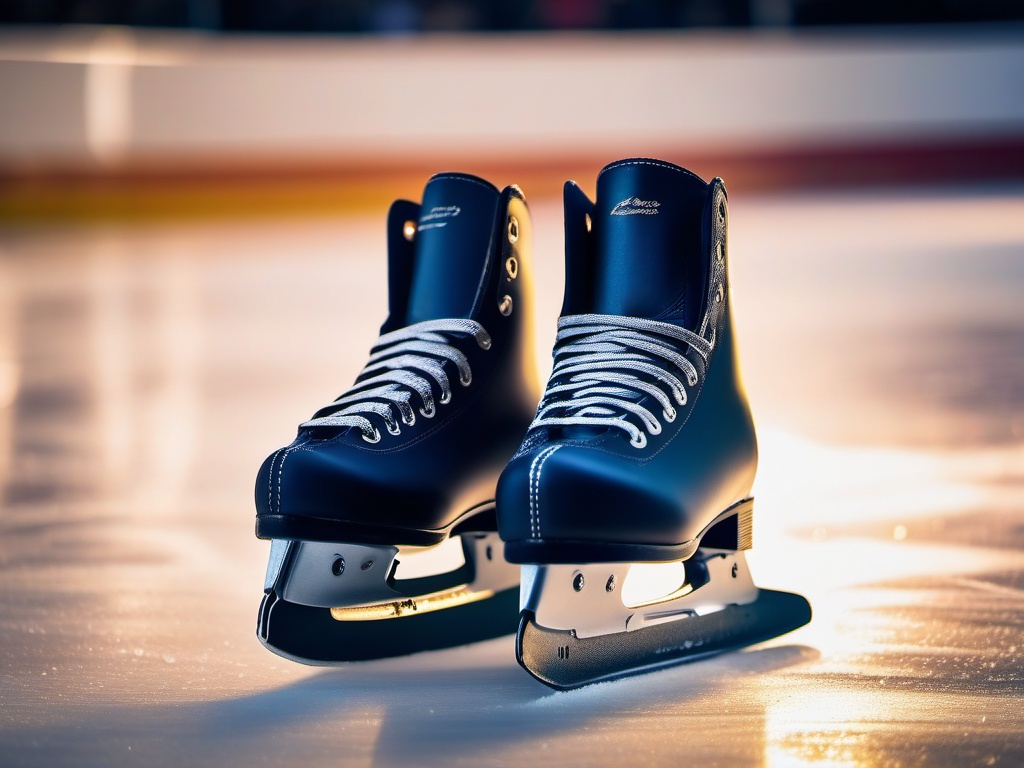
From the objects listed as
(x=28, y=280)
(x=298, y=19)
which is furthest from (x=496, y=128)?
(x=28, y=280)

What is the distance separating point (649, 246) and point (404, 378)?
7.1 inches

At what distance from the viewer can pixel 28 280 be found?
370cm

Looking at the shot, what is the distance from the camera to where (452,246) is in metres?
0.90

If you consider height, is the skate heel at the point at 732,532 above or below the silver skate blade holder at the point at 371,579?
above

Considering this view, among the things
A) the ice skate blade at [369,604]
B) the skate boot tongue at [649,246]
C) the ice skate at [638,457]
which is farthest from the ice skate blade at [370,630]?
the skate boot tongue at [649,246]

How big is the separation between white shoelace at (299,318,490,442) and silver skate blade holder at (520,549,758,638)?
0.15 m

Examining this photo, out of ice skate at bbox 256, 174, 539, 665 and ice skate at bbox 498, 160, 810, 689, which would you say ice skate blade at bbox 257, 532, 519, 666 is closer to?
ice skate at bbox 256, 174, 539, 665

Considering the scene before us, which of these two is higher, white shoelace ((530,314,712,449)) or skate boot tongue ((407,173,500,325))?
skate boot tongue ((407,173,500,325))

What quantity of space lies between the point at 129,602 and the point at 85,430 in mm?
845

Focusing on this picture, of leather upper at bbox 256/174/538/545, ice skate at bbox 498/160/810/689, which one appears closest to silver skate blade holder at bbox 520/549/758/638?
ice skate at bbox 498/160/810/689

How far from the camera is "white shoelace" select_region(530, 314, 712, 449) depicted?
0.78m

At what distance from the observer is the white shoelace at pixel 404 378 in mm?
821

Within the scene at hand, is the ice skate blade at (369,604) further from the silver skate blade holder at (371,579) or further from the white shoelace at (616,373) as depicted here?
the white shoelace at (616,373)

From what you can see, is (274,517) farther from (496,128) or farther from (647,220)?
(496,128)
